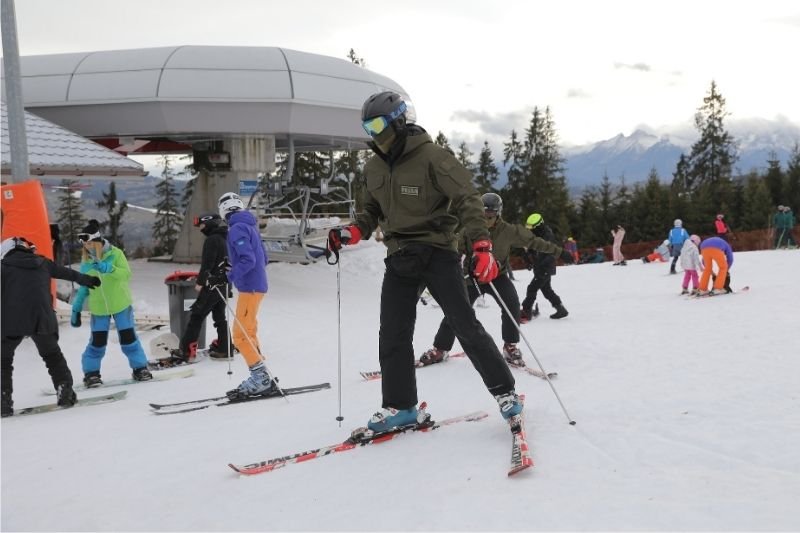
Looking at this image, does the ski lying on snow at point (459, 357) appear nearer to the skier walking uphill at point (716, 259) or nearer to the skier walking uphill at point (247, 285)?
the skier walking uphill at point (247, 285)

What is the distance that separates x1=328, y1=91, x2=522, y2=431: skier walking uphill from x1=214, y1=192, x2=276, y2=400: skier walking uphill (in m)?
2.19

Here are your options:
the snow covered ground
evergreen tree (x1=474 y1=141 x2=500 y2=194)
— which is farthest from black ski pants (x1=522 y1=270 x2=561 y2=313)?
evergreen tree (x1=474 y1=141 x2=500 y2=194)

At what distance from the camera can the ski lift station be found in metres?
15.6

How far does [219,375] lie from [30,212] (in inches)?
169

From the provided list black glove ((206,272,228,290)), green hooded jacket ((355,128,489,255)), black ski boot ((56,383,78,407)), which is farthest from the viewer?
black glove ((206,272,228,290))

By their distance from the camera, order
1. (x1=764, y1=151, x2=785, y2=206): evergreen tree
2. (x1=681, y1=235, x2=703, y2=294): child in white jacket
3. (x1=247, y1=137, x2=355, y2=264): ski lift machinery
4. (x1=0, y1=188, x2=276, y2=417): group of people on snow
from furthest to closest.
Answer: (x1=764, y1=151, x2=785, y2=206): evergreen tree < (x1=247, y1=137, x2=355, y2=264): ski lift machinery < (x1=681, y1=235, x2=703, y2=294): child in white jacket < (x1=0, y1=188, x2=276, y2=417): group of people on snow

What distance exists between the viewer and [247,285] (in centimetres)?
652

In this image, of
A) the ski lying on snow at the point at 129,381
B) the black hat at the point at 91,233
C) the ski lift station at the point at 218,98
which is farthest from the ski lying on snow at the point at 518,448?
the ski lift station at the point at 218,98

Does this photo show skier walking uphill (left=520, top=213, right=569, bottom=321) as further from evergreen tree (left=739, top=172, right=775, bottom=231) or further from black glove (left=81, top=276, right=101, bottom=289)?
evergreen tree (left=739, top=172, right=775, bottom=231)

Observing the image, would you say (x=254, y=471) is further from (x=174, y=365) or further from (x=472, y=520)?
(x=174, y=365)

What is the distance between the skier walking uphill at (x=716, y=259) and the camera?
469 inches

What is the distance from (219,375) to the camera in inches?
294

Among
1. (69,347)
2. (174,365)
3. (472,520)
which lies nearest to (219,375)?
(174,365)

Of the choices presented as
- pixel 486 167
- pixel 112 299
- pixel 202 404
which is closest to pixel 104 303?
pixel 112 299
